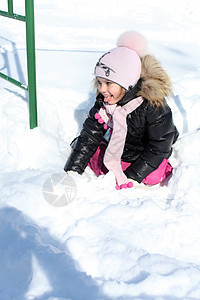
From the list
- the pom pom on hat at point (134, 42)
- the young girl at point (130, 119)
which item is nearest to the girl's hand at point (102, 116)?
the young girl at point (130, 119)

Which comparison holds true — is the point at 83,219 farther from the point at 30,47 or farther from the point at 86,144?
the point at 30,47

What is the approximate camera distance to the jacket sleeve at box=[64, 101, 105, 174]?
2.01 meters

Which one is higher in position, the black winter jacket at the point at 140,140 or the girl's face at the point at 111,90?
the girl's face at the point at 111,90

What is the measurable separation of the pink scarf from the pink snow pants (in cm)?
15

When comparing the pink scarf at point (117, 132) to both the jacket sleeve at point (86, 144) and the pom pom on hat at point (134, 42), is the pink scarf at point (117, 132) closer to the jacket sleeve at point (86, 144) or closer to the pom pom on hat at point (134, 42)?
the jacket sleeve at point (86, 144)

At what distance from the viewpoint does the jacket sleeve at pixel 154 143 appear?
1.80m

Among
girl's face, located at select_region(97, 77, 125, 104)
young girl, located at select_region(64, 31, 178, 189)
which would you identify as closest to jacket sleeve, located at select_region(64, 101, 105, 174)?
young girl, located at select_region(64, 31, 178, 189)

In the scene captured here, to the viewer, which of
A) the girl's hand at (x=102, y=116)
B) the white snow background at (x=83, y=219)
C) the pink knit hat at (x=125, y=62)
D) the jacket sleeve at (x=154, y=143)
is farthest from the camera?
the girl's hand at (x=102, y=116)

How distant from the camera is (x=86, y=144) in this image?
205 centimetres

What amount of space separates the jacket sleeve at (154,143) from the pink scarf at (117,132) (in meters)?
0.08

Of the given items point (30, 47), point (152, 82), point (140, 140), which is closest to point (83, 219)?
point (140, 140)

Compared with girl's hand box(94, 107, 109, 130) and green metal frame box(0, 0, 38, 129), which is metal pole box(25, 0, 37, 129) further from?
girl's hand box(94, 107, 109, 130)

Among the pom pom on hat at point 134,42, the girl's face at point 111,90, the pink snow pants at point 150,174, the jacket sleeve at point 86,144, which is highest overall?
the pom pom on hat at point 134,42

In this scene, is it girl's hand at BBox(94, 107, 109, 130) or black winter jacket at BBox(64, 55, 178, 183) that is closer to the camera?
black winter jacket at BBox(64, 55, 178, 183)
